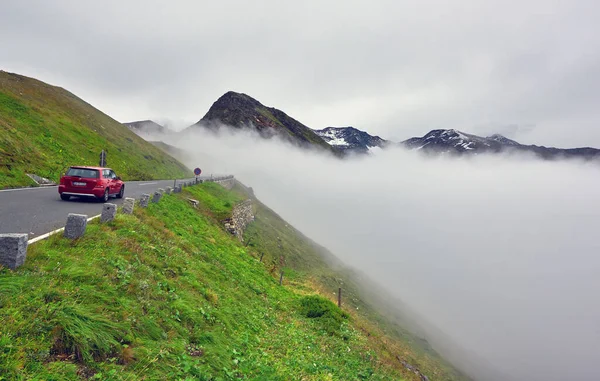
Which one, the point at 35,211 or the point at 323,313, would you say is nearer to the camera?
the point at 35,211

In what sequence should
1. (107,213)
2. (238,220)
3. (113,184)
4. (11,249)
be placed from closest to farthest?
(11,249)
(107,213)
(113,184)
(238,220)

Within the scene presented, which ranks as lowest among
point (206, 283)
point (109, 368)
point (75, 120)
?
point (206, 283)

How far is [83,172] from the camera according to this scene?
18.6m

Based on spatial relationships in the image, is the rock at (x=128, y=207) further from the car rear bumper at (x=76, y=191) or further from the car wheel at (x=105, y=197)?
the car wheel at (x=105, y=197)

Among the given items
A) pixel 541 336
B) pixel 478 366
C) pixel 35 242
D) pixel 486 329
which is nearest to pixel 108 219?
pixel 35 242

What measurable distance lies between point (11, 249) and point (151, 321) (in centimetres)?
311

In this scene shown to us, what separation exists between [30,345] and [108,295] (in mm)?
2163

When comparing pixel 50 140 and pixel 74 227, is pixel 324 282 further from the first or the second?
pixel 50 140

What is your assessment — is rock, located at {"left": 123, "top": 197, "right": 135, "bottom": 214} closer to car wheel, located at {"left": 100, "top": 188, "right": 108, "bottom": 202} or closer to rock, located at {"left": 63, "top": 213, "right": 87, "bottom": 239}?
rock, located at {"left": 63, "top": 213, "right": 87, "bottom": 239}

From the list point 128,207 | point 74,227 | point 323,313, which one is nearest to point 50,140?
point 128,207

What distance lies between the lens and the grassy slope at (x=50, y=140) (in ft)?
90.4

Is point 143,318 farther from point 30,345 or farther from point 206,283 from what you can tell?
point 206,283

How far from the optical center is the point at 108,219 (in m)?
11.5

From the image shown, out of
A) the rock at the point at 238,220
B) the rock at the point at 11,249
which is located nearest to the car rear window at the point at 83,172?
the rock at the point at 238,220
